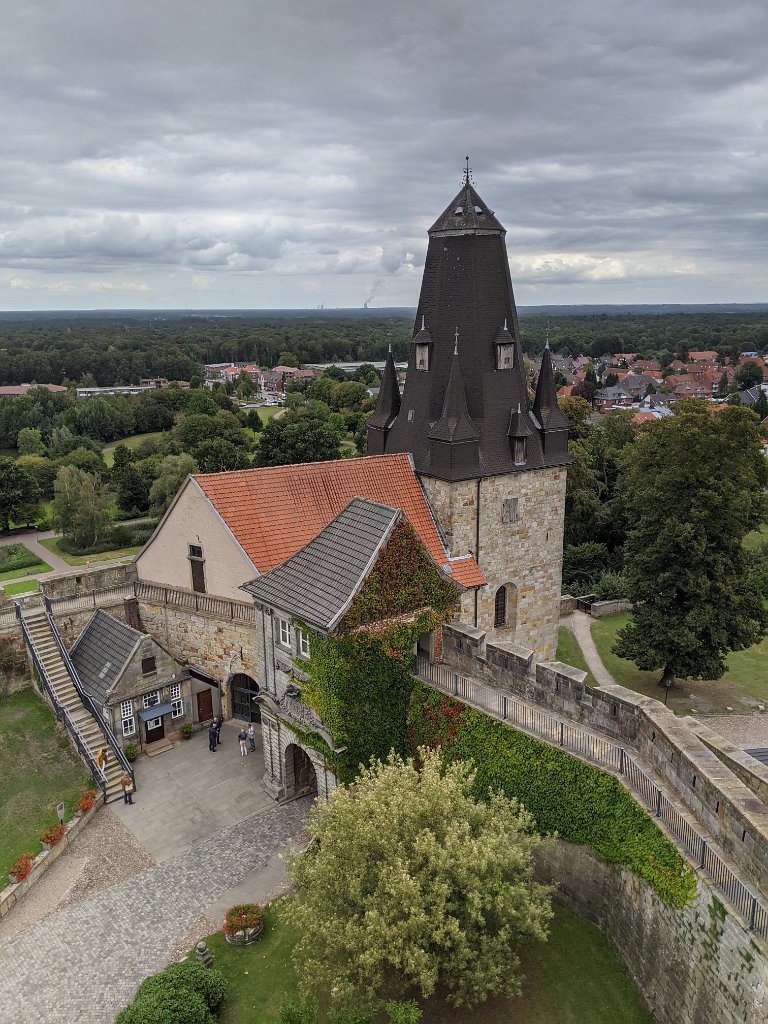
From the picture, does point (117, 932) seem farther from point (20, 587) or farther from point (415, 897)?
point (20, 587)

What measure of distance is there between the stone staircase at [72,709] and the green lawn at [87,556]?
91.6 ft

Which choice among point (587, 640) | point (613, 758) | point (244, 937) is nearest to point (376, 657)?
point (613, 758)

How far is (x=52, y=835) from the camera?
67.1 feet

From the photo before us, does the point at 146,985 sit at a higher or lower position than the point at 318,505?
lower

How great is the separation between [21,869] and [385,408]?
1896cm

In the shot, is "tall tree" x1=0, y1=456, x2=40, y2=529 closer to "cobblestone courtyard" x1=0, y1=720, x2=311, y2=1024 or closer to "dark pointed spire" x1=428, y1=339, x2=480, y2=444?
"cobblestone courtyard" x1=0, y1=720, x2=311, y2=1024

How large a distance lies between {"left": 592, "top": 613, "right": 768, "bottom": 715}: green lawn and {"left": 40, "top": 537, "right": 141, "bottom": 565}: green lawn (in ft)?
125

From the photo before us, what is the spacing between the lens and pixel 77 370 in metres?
173

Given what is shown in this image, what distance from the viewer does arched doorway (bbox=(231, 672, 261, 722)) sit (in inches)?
1058

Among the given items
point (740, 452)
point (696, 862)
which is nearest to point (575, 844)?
point (696, 862)

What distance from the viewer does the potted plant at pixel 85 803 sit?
21844mm

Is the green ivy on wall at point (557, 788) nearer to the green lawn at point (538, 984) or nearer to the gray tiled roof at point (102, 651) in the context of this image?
the green lawn at point (538, 984)

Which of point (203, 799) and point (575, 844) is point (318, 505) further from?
point (575, 844)

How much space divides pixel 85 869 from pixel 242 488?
1193 cm
